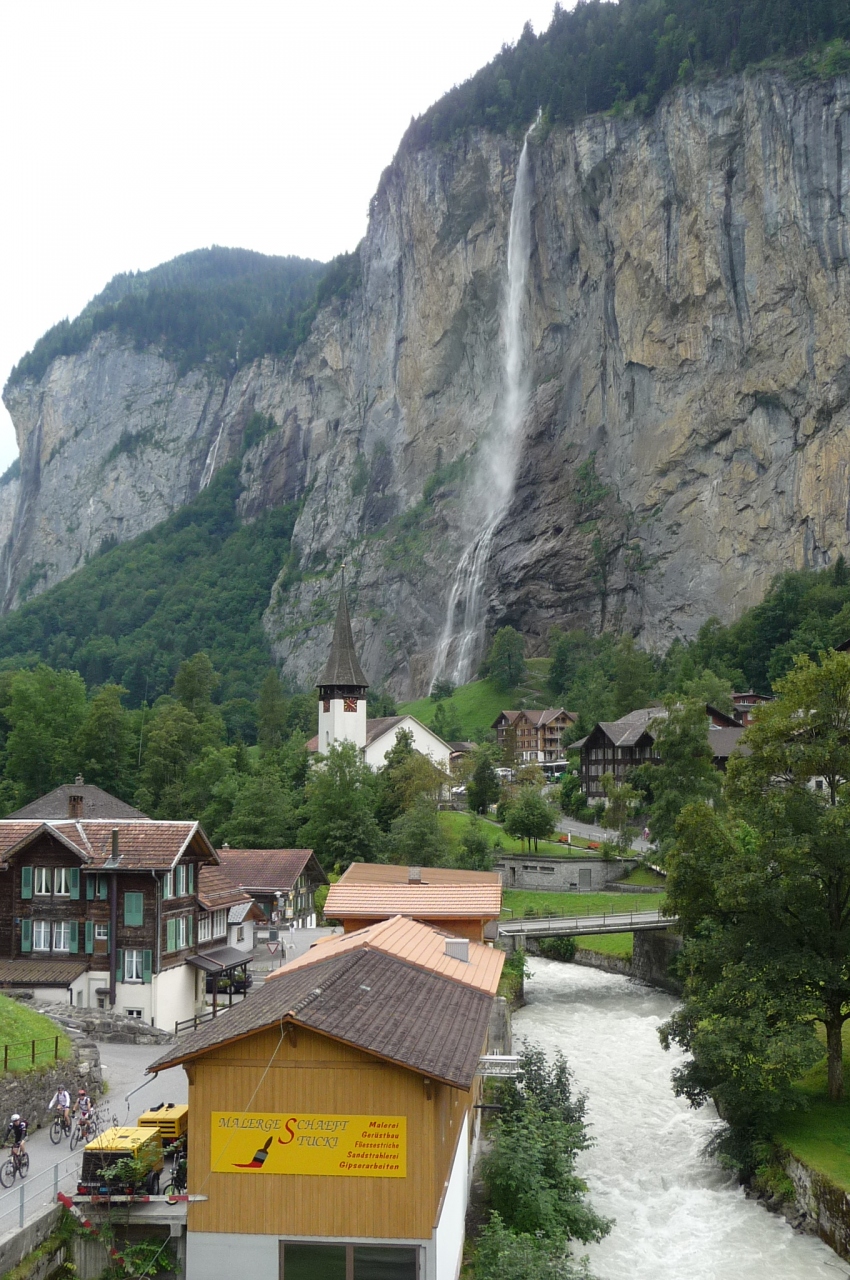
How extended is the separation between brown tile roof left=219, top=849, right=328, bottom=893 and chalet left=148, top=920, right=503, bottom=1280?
36.1 metres

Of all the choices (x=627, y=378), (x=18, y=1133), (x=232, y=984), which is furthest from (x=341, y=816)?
(x=627, y=378)

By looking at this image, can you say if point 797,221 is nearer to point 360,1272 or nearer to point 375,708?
point 375,708

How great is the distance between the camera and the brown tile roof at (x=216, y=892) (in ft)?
126

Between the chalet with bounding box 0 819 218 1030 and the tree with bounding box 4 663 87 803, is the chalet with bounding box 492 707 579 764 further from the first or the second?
the chalet with bounding box 0 819 218 1030

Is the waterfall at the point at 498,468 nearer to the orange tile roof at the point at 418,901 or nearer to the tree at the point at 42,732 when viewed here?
the tree at the point at 42,732

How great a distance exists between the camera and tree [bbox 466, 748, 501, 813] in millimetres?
73812

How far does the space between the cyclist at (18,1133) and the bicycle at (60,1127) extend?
2.27 feet

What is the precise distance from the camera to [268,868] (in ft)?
174

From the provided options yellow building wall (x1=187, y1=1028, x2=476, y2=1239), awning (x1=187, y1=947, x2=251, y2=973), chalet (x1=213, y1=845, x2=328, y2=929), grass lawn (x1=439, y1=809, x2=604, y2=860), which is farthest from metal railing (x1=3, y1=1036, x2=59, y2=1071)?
grass lawn (x1=439, y1=809, x2=604, y2=860)

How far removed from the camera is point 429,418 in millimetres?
167000

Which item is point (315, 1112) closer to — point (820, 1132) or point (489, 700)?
point (820, 1132)

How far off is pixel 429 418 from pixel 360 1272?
157369 mm

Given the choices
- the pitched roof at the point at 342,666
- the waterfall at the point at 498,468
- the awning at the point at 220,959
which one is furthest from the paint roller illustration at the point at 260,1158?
the waterfall at the point at 498,468

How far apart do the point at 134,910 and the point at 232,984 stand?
444 cm
